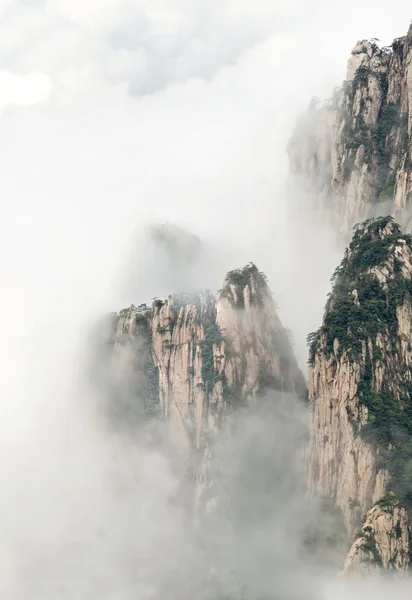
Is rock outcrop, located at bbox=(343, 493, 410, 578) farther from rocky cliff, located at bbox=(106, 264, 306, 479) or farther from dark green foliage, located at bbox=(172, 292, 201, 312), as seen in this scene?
dark green foliage, located at bbox=(172, 292, 201, 312)

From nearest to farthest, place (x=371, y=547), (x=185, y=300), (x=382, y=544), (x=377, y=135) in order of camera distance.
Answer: (x=371, y=547) < (x=382, y=544) < (x=377, y=135) < (x=185, y=300)

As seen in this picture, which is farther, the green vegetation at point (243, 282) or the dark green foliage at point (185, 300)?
the dark green foliage at point (185, 300)

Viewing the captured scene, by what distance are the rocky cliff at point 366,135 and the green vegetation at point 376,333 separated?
459 inches

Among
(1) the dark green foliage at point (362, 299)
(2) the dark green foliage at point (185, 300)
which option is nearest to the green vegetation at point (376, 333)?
(1) the dark green foliage at point (362, 299)

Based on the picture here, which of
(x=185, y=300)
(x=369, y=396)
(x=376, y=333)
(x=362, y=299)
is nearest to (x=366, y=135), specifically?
(x=185, y=300)

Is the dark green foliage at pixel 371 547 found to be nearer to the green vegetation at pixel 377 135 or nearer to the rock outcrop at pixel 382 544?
the rock outcrop at pixel 382 544

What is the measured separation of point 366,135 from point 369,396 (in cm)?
4807

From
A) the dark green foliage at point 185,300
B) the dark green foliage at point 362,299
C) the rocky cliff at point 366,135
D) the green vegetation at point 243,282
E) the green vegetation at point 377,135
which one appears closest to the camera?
the dark green foliage at point 362,299

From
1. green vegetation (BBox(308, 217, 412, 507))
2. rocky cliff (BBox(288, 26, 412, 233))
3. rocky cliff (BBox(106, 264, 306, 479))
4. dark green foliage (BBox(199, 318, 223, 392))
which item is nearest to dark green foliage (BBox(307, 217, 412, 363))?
green vegetation (BBox(308, 217, 412, 507))

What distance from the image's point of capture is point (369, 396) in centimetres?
13050

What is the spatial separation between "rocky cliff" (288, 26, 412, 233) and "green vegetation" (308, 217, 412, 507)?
38.3 feet

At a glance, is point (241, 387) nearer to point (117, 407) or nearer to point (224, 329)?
point (224, 329)

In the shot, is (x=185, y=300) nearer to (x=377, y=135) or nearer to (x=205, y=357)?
(x=205, y=357)

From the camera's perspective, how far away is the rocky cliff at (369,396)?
124 meters
